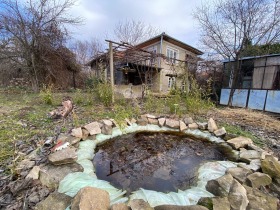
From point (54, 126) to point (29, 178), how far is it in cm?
161

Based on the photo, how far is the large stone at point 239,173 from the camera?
165cm

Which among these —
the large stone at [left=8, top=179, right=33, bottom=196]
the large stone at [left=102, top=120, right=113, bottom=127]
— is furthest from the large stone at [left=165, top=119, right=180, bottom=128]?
the large stone at [left=8, top=179, right=33, bottom=196]

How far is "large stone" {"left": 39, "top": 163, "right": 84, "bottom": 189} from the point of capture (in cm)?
154

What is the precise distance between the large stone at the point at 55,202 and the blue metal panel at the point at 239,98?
7.49 m

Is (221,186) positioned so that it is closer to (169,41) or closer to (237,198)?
(237,198)

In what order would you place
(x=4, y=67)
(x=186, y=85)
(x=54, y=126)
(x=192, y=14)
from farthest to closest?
(x=4, y=67) → (x=192, y=14) → (x=186, y=85) → (x=54, y=126)

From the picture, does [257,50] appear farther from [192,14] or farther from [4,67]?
[4,67]

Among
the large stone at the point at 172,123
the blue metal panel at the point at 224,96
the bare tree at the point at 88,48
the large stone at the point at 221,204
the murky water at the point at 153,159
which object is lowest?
the murky water at the point at 153,159

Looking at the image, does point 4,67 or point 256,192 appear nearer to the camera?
point 256,192

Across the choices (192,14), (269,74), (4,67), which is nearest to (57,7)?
(4,67)

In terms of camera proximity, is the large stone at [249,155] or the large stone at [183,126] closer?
the large stone at [249,155]

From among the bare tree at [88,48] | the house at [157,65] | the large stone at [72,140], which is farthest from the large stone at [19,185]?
the bare tree at [88,48]

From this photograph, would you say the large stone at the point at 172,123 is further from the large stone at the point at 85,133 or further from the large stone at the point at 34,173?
the large stone at the point at 34,173

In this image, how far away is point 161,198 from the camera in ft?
4.66
